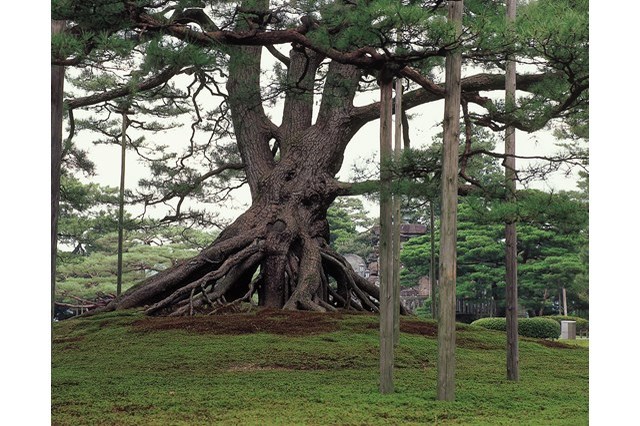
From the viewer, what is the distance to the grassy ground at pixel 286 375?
15.3ft

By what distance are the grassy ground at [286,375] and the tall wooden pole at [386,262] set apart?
0.19 m

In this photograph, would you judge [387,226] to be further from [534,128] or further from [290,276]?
[290,276]

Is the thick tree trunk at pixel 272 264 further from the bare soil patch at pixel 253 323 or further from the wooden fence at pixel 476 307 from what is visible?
the wooden fence at pixel 476 307

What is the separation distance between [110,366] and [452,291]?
10.1ft

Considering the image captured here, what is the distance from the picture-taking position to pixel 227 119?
11.4 meters

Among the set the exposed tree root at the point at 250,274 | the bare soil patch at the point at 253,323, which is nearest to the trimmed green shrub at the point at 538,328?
the exposed tree root at the point at 250,274

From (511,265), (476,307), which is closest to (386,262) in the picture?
(511,265)

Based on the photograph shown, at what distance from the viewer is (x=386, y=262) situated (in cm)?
500

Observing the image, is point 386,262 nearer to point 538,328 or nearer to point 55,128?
point 55,128

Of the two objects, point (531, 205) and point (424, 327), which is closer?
point (531, 205)

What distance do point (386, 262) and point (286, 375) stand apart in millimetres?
1504

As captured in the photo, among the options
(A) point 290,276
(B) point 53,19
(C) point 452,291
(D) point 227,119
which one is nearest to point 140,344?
(A) point 290,276

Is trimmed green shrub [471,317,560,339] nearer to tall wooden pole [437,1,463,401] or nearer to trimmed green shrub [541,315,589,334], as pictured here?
trimmed green shrub [541,315,589,334]

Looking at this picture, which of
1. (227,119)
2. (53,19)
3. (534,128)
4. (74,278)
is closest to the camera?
(53,19)
